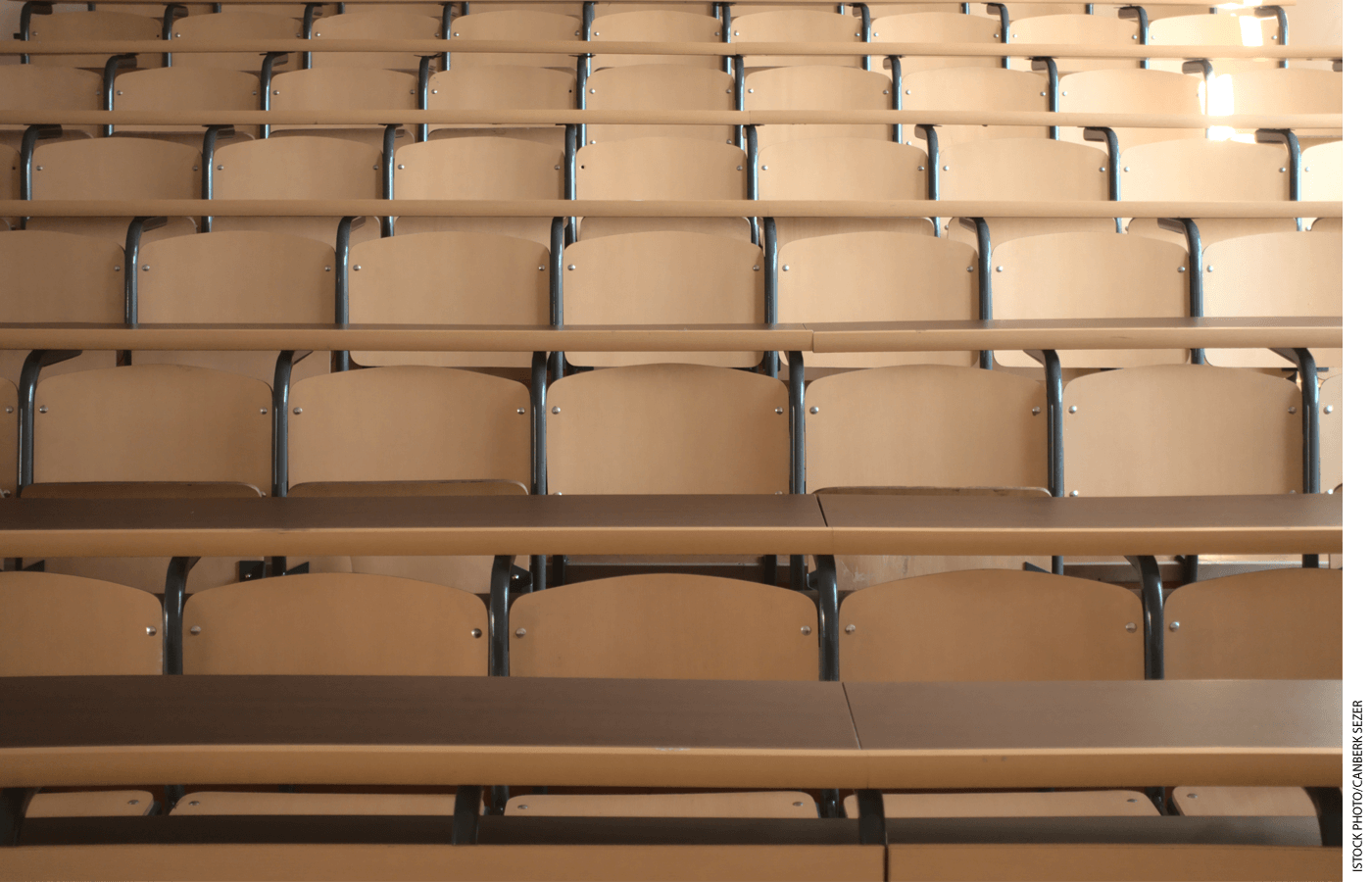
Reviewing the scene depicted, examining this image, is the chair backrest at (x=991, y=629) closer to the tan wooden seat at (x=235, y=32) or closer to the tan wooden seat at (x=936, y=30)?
the tan wooden seat at (x=936, y=30)

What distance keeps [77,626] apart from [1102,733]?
1.96ft

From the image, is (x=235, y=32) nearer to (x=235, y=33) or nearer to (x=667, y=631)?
(x=235, y=33)

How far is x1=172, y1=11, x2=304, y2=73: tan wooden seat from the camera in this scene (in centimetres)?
172

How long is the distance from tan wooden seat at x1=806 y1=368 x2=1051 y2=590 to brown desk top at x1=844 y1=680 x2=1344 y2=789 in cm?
37

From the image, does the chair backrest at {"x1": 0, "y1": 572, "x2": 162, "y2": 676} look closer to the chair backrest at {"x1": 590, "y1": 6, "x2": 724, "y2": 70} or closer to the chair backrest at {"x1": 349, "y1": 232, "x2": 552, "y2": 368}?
the chair backrest at {"x1": 349, "y1": 232, "x2": 552, "y2": 368}

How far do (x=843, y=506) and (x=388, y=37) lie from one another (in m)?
1.54

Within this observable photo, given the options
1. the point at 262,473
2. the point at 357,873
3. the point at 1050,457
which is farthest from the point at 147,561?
the point at 1050,457

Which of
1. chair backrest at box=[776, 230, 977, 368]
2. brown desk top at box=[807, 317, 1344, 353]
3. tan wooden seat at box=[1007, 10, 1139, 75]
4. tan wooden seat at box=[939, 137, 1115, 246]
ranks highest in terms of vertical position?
tan wooden seat at box=[1007, 10, 1139, 75]

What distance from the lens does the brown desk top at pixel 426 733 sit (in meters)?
0.40

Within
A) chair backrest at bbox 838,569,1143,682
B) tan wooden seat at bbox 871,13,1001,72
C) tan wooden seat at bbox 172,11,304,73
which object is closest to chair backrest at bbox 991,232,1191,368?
chair backrest at bbox 838,569,1143,682

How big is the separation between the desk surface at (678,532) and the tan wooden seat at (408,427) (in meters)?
0.22

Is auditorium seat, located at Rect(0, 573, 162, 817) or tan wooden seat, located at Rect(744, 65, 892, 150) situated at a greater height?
tan wooden seat, located at Rect(744, 65, 892, 150)

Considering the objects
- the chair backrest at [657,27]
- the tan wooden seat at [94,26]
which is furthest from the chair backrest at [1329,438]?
the tan wooden seat at [94,26]
